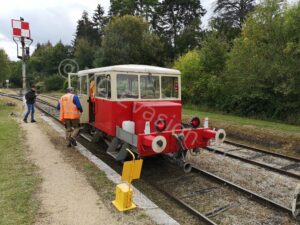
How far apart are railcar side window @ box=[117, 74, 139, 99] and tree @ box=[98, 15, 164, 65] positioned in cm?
2905

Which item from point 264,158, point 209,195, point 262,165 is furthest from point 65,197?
point 264,158

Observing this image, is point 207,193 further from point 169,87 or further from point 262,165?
point 169,87

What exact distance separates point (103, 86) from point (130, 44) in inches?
1155

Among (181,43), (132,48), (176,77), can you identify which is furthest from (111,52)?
(176,77)

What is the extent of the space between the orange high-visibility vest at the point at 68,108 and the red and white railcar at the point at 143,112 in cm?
115

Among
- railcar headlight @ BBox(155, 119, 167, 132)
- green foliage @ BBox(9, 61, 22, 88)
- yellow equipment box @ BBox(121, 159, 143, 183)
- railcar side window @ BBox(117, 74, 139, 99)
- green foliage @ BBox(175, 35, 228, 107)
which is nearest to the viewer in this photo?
yellow equipment box @ BBox(121, 159, 143, 183)

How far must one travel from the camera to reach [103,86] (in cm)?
784

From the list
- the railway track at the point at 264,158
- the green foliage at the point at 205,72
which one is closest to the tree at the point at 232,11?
the green foliage at the point at 205,72

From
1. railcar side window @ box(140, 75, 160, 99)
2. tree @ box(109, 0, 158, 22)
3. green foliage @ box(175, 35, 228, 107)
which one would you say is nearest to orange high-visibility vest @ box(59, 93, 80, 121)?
railcar side window @ box(140, 75, 160, 99)

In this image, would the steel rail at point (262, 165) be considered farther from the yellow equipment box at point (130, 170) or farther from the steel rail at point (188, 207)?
the yellow equipment box at point (130, 170)

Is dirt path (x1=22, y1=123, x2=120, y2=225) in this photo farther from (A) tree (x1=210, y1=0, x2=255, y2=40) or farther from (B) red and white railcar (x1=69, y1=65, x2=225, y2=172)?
(A) tree (x1=210, y1=0, x2=255, y2=40)

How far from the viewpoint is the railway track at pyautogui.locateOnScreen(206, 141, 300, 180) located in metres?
7.75

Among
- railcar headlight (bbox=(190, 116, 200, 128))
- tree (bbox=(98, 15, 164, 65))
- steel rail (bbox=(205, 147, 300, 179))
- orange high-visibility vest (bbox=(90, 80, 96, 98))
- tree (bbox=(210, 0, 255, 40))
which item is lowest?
steel rail (bbox=(205, 147, 300, 179))

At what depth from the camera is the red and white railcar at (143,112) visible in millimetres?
6402
